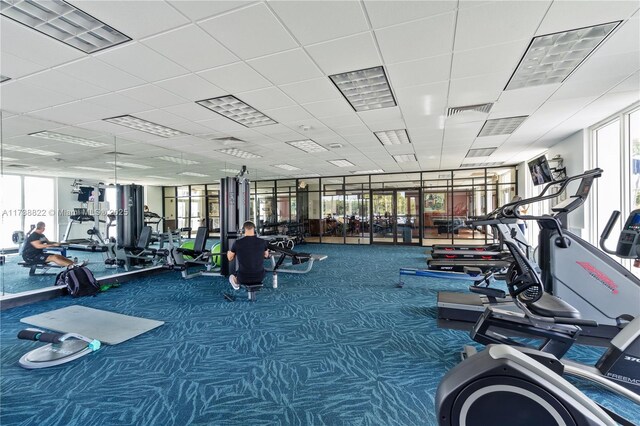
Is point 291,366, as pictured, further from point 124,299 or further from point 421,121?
point 421,121

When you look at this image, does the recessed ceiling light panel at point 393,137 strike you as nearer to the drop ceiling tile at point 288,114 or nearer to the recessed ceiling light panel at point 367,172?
the drop ceiling tile at point 288,114

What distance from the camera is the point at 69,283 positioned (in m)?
4.90

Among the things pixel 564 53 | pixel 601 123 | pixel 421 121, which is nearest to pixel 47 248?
pixel 421 121

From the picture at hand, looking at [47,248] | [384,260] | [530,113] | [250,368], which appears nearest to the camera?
[250,368]

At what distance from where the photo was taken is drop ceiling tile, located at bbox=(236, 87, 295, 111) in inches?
150

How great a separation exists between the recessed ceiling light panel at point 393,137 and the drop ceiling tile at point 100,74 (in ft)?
13.5

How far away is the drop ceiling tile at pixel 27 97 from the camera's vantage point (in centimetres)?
361

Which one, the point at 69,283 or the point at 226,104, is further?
the point at 69,283

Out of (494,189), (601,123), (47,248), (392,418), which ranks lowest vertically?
(392,418)

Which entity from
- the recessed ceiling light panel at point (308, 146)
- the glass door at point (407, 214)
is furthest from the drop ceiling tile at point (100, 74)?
the glass door at point (407, 214)

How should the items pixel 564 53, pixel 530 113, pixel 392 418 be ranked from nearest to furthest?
1. pixel 392 418
2. pixel 564 53
3. pixel 530 113

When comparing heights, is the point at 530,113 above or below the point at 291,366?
above

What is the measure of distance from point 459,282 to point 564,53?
13.2 ft

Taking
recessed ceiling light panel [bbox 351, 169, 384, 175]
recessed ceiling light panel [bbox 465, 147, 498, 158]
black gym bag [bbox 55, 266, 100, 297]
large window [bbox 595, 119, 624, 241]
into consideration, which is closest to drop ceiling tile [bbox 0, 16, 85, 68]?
black gym bag [bbox 55, 266, 100, 297]
